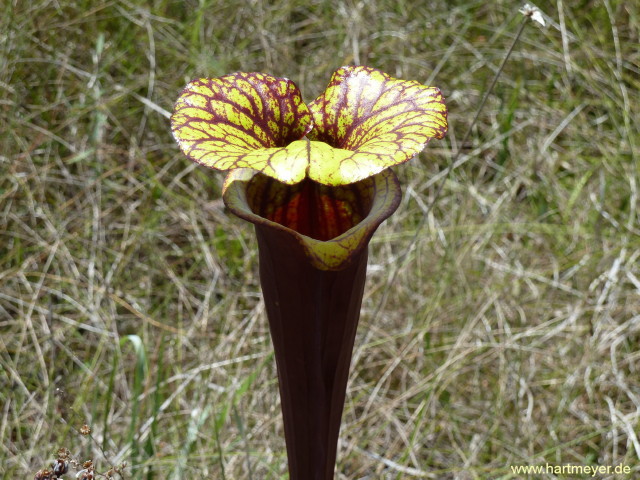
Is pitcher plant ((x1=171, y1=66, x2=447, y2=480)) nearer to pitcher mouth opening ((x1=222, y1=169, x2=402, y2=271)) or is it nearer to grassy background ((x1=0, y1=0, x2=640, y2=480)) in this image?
pitcher mouth opening ((x1=222, y1=169, x2=402, y2=271))

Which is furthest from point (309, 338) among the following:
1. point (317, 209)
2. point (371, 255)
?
point (371, 255)

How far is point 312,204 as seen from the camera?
101cm

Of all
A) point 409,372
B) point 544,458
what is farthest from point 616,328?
point 409,372

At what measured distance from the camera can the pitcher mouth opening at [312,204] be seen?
939 millimetres

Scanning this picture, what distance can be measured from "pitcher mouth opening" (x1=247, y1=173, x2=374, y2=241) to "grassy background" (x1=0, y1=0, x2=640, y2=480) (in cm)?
59

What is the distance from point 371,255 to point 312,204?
1370 millimetres

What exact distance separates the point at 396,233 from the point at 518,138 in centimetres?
73

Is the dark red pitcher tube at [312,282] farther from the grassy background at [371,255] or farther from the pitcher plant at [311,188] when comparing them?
the grassy background at [371,255]

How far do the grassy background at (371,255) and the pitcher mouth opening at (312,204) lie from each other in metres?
0.59

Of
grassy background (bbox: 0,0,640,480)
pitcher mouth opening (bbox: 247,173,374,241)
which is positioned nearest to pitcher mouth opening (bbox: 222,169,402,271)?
pitcher mouth opening (bbox: 247,173,374,241)

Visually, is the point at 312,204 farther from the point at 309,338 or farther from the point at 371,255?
the point at 371,255

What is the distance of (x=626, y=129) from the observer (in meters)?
2.49

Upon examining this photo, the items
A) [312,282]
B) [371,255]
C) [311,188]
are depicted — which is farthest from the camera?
[371,255]

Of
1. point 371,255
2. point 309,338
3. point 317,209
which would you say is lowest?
point 371,255
